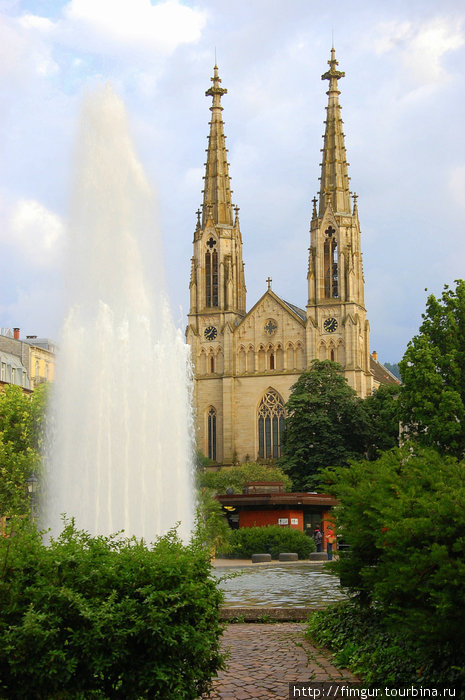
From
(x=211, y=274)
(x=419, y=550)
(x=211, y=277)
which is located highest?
(x=211, y=274)

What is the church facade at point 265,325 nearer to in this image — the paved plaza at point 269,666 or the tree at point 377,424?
the tree at point 377,424

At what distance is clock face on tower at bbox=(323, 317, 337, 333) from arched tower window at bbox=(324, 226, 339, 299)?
90.6 inches

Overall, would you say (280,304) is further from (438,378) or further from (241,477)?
(438,378)

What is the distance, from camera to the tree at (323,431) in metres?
67.0

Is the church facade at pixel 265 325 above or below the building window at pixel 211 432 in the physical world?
above

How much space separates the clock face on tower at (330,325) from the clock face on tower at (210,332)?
439 inches

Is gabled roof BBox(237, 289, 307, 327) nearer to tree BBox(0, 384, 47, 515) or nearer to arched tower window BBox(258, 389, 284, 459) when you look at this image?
arched tower window BBox(258, 389, 284, 459)

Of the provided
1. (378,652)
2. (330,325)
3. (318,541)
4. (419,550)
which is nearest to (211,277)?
(330,325)

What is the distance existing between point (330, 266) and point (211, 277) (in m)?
12.1

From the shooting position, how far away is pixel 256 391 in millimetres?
84500

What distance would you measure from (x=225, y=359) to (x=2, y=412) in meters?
43.4

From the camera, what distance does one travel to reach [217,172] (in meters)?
90.8

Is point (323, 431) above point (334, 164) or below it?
below

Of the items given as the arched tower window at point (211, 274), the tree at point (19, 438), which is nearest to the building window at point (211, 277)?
the arched tower window at point (211, 274)
